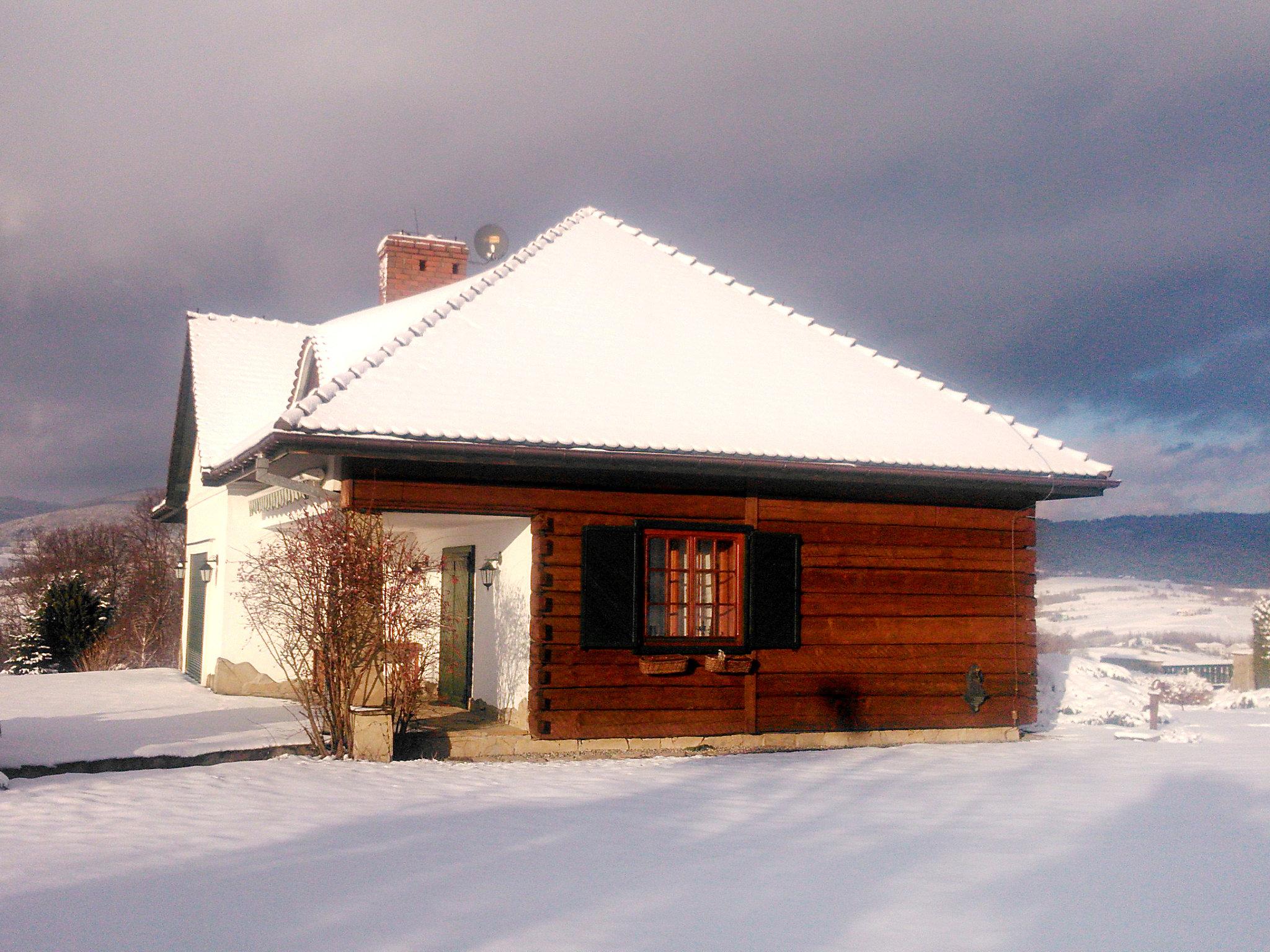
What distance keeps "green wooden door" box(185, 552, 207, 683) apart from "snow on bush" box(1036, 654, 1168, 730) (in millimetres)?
12225

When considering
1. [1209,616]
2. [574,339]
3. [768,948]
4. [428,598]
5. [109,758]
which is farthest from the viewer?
[1209,616]

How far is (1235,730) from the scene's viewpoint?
48.2 feet

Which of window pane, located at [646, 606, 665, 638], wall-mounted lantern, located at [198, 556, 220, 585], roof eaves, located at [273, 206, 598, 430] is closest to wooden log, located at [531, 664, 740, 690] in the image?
window pane, located at [646, 606, 665, 638]

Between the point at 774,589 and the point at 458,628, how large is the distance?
13.9ft

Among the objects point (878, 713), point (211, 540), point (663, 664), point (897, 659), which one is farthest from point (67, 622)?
point (897, 659)

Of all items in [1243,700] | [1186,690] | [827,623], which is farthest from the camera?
[1186,690]

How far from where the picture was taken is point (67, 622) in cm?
2281

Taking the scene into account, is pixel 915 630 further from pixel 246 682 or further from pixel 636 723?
pixel 246 682

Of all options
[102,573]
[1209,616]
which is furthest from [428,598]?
[1209,616]

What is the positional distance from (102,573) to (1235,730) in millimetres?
37895

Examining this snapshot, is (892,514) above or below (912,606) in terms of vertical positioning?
above

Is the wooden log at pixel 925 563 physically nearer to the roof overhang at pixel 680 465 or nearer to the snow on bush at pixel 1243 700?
the roof overhang at pixel 680 465

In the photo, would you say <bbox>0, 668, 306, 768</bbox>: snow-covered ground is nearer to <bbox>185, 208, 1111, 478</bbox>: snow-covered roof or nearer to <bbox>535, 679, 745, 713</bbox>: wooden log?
<bbox>535, 679, 745, 713</bbox>: wooden log

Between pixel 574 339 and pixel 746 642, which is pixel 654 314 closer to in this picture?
pixel 574 339
